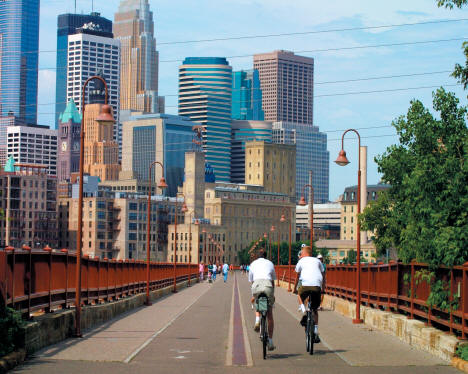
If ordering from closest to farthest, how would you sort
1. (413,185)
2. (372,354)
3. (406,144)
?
(372,354) → (413,185) → (406,144)

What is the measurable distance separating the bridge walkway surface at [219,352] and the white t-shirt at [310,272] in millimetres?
1351

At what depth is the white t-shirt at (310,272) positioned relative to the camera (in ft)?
60.1

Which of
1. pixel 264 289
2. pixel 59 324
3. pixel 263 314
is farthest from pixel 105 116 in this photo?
pixel 263 314

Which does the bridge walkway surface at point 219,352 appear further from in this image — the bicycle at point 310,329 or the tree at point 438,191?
the tree at point 438,191

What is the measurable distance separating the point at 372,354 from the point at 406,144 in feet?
58.2

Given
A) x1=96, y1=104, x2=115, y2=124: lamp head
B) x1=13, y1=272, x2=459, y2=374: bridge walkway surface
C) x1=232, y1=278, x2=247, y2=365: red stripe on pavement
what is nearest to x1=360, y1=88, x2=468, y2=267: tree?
x1=13, y1=272, x2=459, y2=374: bridge walkway surface

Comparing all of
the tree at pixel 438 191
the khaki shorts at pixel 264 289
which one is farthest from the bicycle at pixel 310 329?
the tree at pixel 438 191

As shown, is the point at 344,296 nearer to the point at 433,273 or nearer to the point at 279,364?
the point at 433,273

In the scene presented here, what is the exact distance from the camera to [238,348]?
1950 centimetres

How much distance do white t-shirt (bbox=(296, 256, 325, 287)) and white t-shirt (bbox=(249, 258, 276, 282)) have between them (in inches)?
26.7

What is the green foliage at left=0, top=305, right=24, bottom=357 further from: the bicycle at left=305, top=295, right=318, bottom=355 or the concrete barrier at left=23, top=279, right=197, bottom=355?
the bicycle at left=305, top=295, right=318, bottom=355

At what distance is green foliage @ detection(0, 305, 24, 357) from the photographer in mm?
15477

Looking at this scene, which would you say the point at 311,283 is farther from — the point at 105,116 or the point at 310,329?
the point at 105,116

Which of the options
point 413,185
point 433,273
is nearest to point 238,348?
point 433,273
